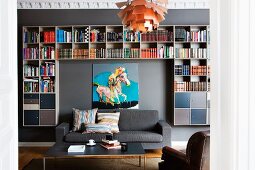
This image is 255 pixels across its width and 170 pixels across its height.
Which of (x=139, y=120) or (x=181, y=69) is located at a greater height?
(x=181, y=69)

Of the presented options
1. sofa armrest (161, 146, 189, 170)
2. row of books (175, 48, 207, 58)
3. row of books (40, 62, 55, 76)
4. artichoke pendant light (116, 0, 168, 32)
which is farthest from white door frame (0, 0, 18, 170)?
row of books (175, 48, 207, 58)

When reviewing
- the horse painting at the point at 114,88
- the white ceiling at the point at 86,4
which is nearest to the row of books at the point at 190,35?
the white ceiling at the point at 86,4

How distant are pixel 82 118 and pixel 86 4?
244cm

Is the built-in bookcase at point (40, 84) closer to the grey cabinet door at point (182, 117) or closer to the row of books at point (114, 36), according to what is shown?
the row of books at point (114, 36)

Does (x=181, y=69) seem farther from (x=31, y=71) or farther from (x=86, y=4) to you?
(x=31, y=71)

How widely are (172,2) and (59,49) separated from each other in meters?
2.59

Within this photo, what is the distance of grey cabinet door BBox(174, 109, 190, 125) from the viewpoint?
637 cm

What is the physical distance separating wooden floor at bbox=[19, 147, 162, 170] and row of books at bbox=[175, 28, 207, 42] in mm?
2367

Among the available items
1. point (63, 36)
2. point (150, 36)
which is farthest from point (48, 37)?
point (150, 36)

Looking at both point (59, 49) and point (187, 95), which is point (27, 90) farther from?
point (187, 95)

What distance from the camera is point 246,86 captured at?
2.89 feet

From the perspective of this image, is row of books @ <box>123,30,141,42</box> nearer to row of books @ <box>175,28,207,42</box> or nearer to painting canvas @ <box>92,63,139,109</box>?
painting canvas @ <box>92,63,139,109</box>

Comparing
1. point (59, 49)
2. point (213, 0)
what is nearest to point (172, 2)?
point (59, 49)

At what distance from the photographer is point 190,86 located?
6367 millimetres
